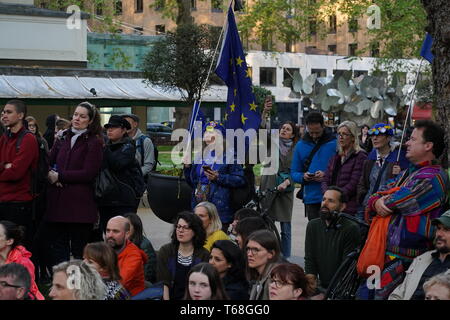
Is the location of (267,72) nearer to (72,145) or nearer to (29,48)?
(29,48)

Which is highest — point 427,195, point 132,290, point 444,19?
point 444,19

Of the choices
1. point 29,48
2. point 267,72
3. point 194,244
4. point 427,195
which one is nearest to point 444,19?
point 427,195

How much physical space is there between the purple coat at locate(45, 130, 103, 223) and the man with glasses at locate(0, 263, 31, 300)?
277cm

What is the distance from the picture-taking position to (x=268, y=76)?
2534 inches

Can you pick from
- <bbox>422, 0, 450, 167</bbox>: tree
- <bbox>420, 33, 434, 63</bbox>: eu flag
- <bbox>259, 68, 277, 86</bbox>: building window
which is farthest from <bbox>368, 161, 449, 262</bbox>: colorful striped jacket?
<bbox>259, 68, 277, 86</bbox>: building window

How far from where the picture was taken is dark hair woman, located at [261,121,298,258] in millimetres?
10609

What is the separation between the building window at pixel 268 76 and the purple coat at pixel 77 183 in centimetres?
5547

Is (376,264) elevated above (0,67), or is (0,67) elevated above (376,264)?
(0,67)

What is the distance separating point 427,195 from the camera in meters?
6.09

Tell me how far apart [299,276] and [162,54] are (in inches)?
614

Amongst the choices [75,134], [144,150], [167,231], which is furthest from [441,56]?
[167,231]

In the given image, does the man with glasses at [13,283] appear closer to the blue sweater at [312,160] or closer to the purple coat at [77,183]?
the purple coat at [77,183]
